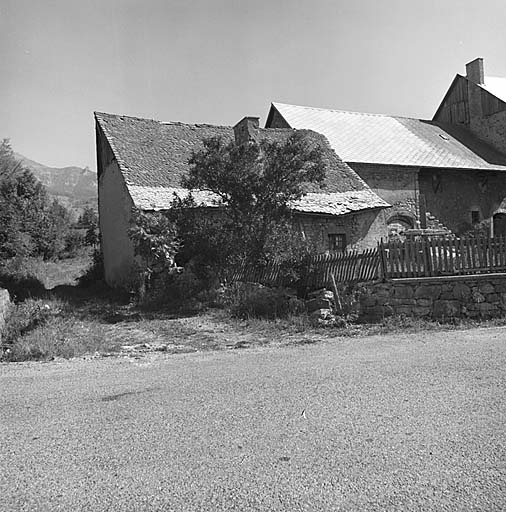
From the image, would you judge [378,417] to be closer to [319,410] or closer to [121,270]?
[319,410]

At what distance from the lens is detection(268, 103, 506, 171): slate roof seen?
26125 mm

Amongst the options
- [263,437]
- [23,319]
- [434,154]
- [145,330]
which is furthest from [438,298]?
[434,154]

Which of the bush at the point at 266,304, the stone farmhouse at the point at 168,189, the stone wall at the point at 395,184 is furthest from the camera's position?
the stone wall at the point at 395,184

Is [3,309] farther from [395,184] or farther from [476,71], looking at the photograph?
[476,71]

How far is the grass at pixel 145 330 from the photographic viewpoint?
946 cm

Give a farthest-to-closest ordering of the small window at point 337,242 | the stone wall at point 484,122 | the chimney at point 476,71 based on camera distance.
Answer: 1. the chimney at point 476,71
2. the stone wall at point 484,122
3. the small window at point 337,242

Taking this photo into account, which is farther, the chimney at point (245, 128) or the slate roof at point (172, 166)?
the chimney at point (245, 128)

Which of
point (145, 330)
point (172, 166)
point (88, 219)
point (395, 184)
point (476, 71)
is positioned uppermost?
point (476, 71)

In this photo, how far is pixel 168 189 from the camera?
62.7ft

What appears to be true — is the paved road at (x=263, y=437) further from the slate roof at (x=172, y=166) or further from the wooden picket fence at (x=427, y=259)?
the slate roof at (x=172, y=166)

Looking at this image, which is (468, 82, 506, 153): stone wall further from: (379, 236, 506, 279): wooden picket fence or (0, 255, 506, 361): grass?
(0, 255, 506, 361): grass

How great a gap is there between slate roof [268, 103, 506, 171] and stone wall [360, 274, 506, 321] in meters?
13.8

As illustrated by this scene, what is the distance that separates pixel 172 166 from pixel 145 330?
34.4 feet

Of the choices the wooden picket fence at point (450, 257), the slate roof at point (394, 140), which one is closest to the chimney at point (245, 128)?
the slate roof at point (394, 140)
